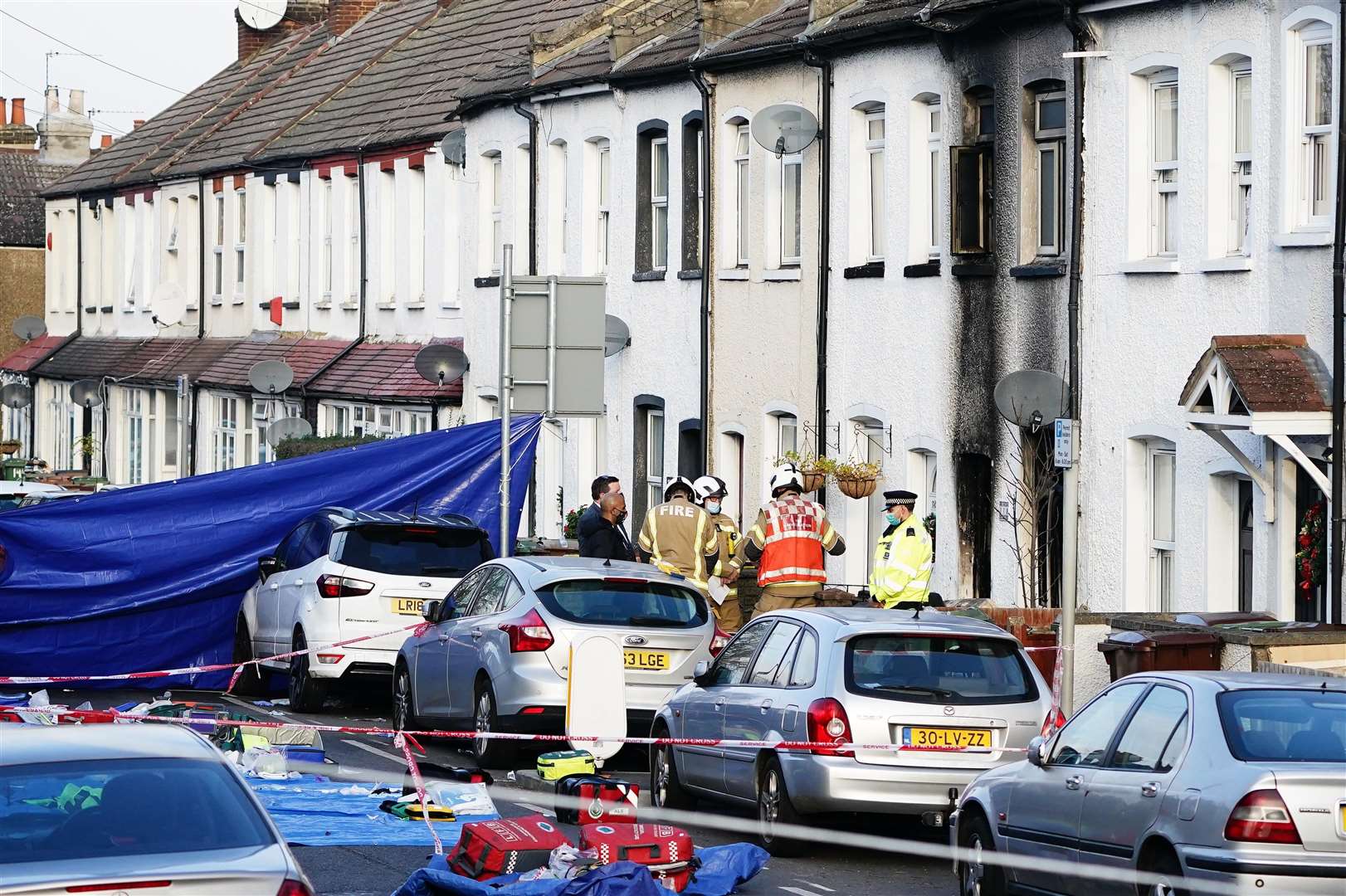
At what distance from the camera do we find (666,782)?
16.0 meters

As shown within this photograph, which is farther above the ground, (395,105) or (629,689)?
(395,105)

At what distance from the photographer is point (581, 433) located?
3372 centimetres

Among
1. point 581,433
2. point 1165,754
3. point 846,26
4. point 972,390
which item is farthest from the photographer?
point 581,433

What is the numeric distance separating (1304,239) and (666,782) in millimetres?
6928

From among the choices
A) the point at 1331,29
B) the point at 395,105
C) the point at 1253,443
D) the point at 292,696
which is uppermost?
the point at 395,105

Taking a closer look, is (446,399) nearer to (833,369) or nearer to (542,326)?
(833,369)

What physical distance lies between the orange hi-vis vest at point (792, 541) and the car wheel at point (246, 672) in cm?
583

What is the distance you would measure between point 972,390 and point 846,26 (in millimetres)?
4685

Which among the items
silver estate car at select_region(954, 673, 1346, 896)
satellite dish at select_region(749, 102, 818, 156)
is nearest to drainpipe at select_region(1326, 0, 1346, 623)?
silver estate car at select_region(954, 673, 1346, 896)

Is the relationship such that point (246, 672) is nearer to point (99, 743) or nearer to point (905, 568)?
point (905, 568)

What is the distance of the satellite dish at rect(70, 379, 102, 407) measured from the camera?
2045 inches

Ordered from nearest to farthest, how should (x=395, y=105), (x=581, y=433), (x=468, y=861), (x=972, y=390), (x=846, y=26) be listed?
1. (x=468, y=861)
2. (x=972, y=390)
3. (x=846, y=26)
4. (x=581, y=433)
5. (x=395, y=105)

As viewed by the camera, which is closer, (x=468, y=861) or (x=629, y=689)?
(x=468, y=861)

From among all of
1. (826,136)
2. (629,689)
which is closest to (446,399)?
(826,136)
